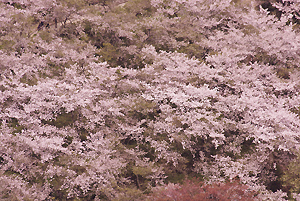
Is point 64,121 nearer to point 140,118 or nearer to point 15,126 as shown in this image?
point 15,126

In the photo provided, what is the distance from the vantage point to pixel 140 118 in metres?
16.0

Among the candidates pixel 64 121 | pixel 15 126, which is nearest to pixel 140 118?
pixel 64 121

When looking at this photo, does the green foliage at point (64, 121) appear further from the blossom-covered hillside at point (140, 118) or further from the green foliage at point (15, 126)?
the green foliage at point (15, 126)

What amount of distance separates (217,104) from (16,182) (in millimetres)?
10095

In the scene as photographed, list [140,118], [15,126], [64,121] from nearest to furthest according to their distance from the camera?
1. [15,126]
2. [64,121]
3. [140,118]

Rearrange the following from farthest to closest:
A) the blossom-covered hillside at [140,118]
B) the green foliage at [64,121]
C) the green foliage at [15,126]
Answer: the green foliage at [64,121]
the green foliage at [15,126]
the blossom-covered hillside at [140,118]

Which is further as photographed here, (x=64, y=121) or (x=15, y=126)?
(x=64, y=121)

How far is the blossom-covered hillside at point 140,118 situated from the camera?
41.7ft

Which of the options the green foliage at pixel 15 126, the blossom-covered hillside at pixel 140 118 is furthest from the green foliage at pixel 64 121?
the green foliage at pixel 15 126

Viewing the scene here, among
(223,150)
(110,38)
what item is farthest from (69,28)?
(223,150)

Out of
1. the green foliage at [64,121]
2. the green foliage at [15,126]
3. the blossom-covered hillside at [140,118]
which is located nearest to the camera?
the blossom-covered hillside at [140,118]

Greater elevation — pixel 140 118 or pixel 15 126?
pixel 140 118

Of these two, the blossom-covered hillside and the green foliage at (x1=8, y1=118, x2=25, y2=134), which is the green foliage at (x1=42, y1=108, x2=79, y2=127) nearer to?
the blossom-covered hillside

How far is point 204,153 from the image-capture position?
15.2 m
